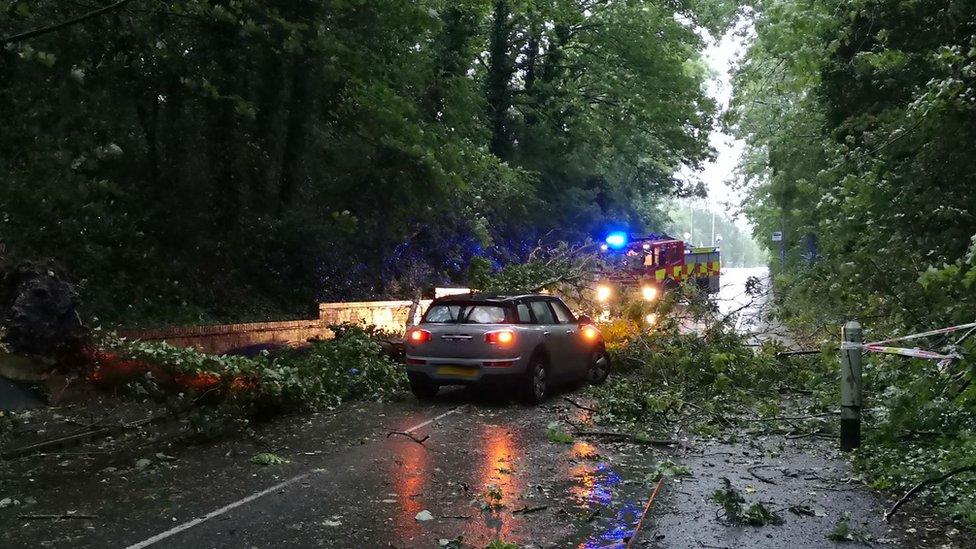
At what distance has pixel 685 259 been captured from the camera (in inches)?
1351

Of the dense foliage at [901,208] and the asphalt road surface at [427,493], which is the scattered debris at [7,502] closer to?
the asphalt road surface at [427,493]

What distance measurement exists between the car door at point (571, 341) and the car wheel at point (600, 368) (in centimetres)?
67

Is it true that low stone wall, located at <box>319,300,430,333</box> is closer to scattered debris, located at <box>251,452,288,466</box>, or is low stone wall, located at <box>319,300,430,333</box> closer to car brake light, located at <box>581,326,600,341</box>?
car brake light, located at <box>581,326,600,341</box>

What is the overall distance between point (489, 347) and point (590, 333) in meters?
2.87

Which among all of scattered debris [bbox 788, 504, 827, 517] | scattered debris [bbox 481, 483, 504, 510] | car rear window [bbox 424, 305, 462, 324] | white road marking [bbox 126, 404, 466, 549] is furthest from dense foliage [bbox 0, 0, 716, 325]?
scattered debris [bbox 788, 504, 827, 517]

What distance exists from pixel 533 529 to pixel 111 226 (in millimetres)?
11341

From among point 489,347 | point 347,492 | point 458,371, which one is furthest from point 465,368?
point 347,492

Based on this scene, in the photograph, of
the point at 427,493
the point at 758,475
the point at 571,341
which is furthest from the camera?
the point at 571,341

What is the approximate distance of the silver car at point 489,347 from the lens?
11227 mm

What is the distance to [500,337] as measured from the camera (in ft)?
36.9

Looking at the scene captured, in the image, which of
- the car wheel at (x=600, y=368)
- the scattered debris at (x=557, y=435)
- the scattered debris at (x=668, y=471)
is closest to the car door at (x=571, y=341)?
the car wheel at (x=600, y=368)

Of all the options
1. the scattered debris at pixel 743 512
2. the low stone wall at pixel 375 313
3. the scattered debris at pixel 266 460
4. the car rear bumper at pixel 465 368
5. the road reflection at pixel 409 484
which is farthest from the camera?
the low stone wall at pixel 375 313

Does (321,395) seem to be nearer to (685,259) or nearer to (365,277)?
(365,277)

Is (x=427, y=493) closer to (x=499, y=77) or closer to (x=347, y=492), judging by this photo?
(x=347, y=492)
